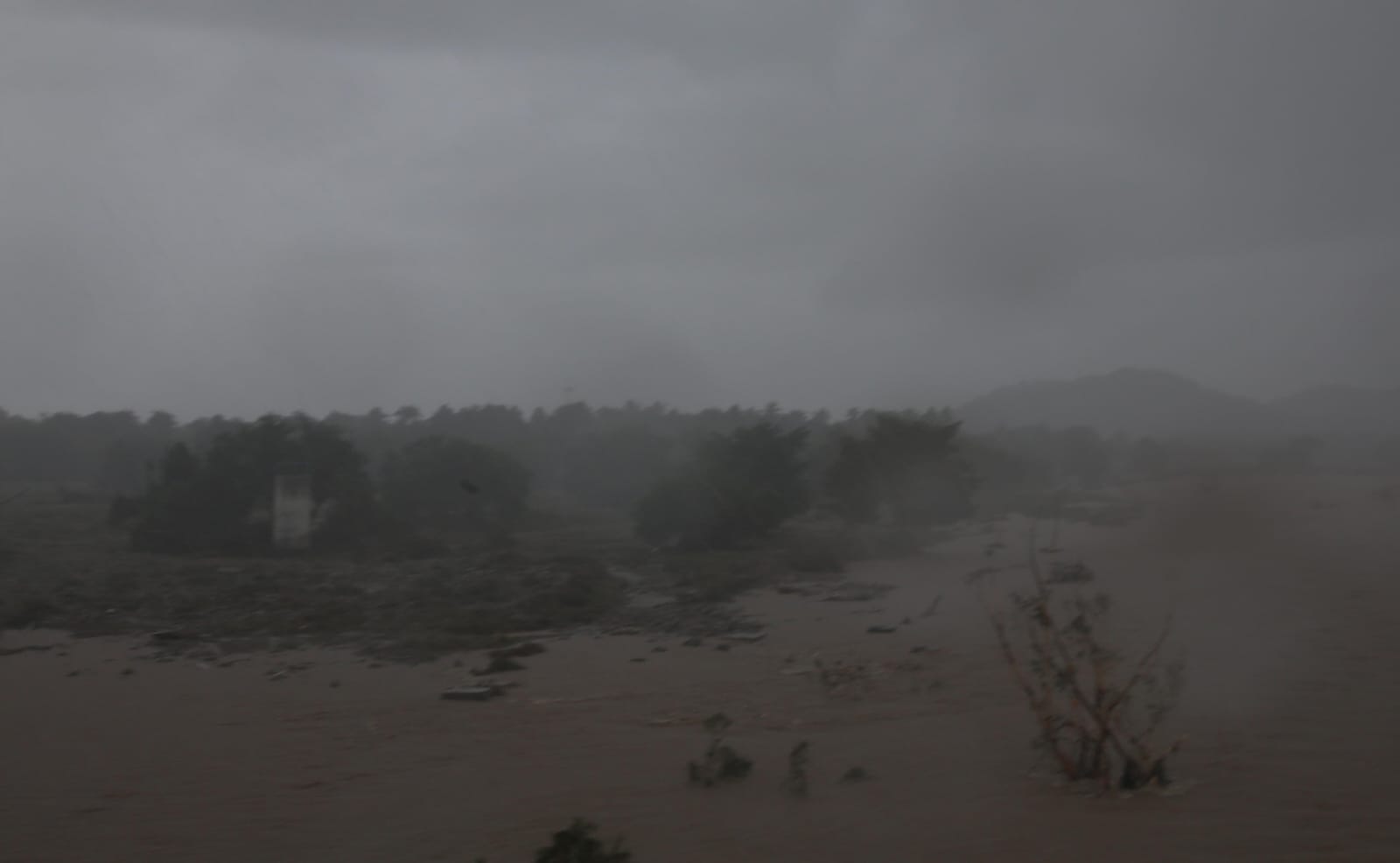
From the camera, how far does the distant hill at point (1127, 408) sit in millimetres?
22922

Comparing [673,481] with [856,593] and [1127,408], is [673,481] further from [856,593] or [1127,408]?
[1127,408]

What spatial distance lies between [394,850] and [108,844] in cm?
239

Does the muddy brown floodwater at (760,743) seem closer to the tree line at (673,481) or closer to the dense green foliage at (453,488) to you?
the tree line at (673,481)

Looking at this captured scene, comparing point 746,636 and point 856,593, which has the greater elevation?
point 856,593

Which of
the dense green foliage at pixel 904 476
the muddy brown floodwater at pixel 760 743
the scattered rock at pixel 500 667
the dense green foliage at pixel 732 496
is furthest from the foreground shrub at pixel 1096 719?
the dense green foliage at pixel 904 476

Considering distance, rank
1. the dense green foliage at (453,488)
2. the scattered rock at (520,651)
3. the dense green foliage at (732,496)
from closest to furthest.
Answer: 1. the scattered rock at (520,651)
2. the dense green foliage at (732,496)
3. the dense green foliage at (453,488)

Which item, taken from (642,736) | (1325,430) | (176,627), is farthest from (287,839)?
(1325,430)

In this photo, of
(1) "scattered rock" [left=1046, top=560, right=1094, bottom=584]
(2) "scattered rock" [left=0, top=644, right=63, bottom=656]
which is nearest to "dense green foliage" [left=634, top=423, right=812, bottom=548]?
(1) "scattered rock" [left=1046, top=560, right=1094, bottom=584]

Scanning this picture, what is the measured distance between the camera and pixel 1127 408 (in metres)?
42.1

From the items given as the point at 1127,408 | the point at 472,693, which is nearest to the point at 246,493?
the point at 472,693

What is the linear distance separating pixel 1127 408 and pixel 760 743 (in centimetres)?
3413

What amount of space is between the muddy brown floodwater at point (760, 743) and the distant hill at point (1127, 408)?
3.10 m

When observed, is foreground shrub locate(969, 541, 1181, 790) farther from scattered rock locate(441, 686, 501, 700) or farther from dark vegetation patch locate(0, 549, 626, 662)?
dark vegetation patch locate(0, 549, 626, 662)

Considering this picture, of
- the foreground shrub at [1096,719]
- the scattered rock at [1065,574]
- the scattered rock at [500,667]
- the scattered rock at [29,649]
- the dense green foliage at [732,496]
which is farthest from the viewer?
the dense green foliage at [732,496]
